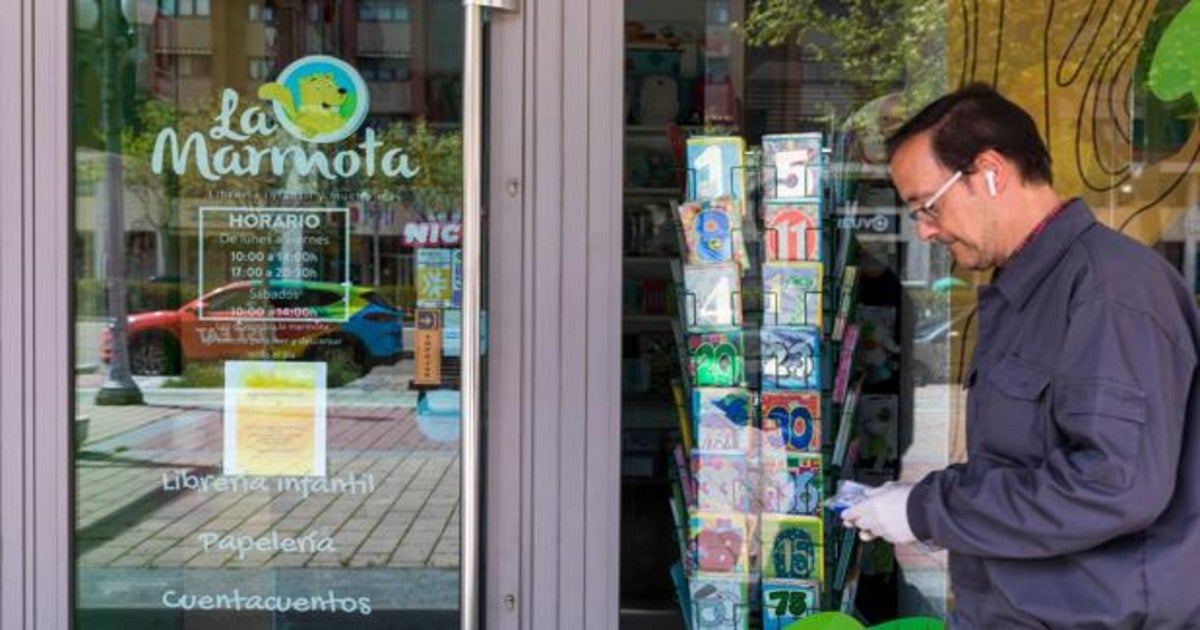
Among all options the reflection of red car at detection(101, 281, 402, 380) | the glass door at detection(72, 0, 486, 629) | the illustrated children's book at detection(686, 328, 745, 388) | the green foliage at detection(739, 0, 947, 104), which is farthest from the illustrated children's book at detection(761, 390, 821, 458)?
the green foliage at detection(739, 0, 947, 104)

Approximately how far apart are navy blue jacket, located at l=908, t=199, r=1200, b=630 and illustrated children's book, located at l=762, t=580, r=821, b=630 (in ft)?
5.21

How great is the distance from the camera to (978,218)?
6.09 feet

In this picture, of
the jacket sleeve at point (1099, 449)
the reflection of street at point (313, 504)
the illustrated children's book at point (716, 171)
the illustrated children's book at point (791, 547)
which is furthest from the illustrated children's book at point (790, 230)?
the jacket sleeve at point (1099, 449)

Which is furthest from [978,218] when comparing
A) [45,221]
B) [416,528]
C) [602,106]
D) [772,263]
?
[45,221]

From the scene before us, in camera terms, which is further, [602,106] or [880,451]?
[880,451]

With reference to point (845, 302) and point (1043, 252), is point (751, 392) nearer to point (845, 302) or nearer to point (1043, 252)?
point (845, 302)

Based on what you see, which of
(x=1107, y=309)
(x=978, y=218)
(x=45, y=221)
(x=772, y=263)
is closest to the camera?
(x=1107, y=309)

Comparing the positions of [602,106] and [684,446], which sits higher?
[602,106]

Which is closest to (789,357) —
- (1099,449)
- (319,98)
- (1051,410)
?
(319,98)

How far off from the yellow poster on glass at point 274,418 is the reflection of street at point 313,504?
3 cm

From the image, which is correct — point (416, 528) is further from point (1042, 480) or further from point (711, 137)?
point (1042, 480)

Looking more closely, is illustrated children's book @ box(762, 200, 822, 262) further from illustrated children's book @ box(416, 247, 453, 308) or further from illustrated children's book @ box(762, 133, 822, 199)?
illustrated children's book @ box(416, 247, 453, 308)

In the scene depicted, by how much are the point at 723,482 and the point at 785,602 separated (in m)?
0.38

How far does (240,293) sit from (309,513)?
60 cm
